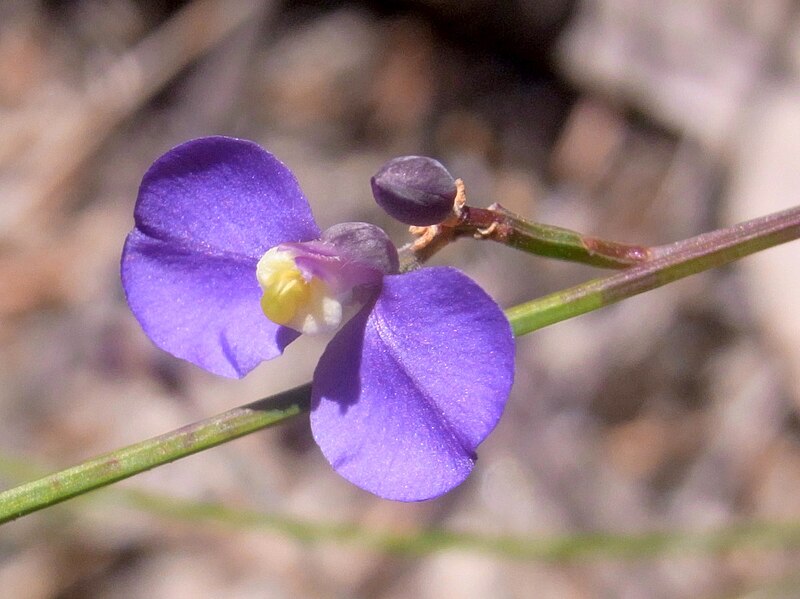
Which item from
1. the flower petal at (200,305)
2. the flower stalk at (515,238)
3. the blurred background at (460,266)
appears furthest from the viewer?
the blurred background at (460,266)

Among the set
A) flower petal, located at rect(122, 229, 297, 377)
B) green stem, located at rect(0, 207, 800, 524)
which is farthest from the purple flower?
green stem, located at rect(0, 207, 800, 524)

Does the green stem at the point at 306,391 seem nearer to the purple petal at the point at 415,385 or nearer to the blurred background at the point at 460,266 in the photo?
the purple petal at the point at 415,385

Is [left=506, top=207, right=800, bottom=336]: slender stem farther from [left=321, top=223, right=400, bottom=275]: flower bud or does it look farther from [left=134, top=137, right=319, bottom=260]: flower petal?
[left=134, top=137, right=319, bottom=260]: flower petal

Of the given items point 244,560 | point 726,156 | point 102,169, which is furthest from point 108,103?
point 726,156

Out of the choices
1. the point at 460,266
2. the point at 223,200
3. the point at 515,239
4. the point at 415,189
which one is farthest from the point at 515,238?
the point at 460,266

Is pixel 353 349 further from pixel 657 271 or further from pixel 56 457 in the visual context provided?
pixel 56 457

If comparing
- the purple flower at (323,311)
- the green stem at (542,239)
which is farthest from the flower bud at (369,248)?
the green stem at (542,239)
